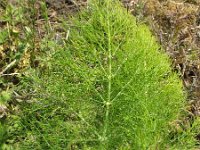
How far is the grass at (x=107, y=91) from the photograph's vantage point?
1.84 meters

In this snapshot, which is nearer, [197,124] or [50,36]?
[197,124]

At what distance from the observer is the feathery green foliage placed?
6.04 ft

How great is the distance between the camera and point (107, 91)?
6.18 feet

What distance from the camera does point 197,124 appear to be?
6.24 feet

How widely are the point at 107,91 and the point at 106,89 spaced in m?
0.02

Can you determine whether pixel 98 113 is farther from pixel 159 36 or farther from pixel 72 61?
pixel 159 36

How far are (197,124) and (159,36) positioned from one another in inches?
25.9

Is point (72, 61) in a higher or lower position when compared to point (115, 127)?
higher

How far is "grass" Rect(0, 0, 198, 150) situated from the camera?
1841mm

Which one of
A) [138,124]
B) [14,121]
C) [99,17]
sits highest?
[99,17]

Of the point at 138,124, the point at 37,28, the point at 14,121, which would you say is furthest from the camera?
the point at 37,28

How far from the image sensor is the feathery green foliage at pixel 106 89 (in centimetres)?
184

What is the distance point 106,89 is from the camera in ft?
6.25

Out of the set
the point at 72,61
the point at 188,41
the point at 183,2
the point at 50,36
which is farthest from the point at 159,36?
the point at 72,61
